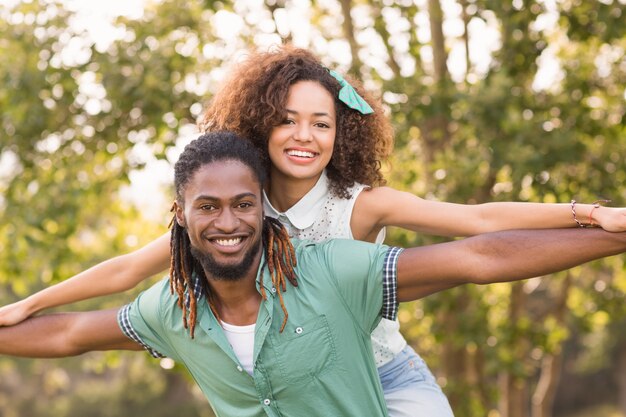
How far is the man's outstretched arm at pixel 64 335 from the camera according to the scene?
10.8 feet

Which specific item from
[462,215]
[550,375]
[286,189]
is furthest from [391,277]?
[550,375]

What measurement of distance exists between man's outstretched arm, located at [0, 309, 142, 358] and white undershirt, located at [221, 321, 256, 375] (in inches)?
18.8

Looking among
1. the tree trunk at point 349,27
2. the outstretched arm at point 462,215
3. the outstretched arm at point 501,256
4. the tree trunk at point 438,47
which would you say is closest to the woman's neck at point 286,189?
the outstretched arm at point 462,215

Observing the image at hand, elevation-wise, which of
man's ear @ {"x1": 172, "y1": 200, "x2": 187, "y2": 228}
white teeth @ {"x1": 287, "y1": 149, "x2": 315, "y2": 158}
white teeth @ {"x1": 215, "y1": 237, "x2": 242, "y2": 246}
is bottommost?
white teeth @ {"x1": 215, "y1": 237, "x2": 242, "y2": 246}

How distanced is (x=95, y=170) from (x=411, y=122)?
2.72m

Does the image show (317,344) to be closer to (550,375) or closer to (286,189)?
(286,189)

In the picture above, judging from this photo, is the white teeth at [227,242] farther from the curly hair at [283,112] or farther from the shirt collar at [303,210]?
the curly hair at [283,112]

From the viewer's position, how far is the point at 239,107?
3.54 m

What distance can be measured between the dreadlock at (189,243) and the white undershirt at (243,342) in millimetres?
82

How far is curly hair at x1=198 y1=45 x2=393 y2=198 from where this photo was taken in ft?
11.3

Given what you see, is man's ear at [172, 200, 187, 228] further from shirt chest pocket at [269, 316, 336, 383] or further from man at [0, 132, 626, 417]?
shirt chest pocket at [269, 316, 336, 383]

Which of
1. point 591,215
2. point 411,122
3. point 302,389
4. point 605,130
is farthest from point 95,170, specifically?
point 591,215

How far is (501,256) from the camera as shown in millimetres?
2766

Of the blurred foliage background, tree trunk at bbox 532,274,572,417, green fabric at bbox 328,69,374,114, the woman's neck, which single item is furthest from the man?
tree trunk at bbox 532,274,572,417
